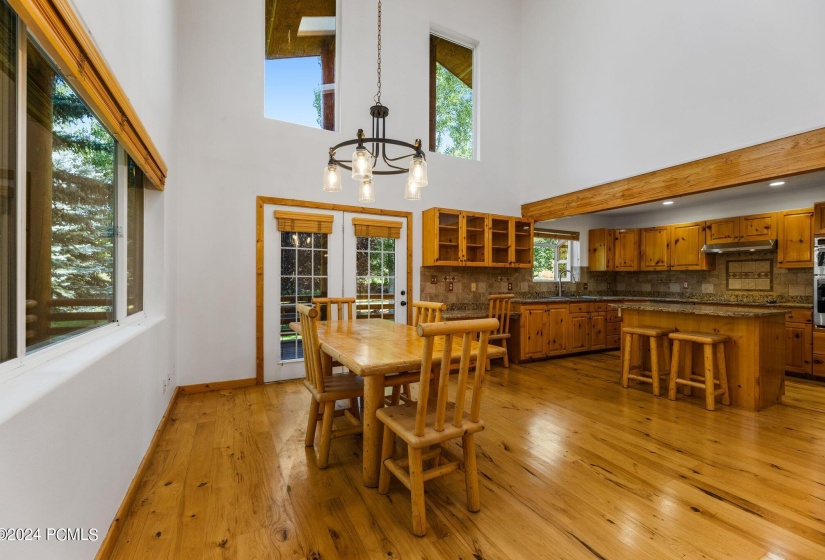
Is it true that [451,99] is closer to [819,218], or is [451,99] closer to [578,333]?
[578,333]

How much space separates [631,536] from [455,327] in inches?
50.1

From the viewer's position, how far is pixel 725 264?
18.4 feet

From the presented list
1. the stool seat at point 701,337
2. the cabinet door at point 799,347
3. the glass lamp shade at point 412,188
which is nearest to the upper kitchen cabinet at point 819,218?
the cabinet door at point 799,347

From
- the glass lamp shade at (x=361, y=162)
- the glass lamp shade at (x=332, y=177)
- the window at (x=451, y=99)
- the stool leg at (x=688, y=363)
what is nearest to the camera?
the glass lamp shade at (x=361, y=162)

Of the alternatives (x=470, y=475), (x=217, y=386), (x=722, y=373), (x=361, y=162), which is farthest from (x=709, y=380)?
(x=217, y=386)

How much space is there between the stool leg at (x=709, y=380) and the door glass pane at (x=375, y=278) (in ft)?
10.9

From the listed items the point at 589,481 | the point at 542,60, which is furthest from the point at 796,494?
the point at 542,60

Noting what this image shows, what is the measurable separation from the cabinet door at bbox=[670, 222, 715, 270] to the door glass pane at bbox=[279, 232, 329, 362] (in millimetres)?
5545

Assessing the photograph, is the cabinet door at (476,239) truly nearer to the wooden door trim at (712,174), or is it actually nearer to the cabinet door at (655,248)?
the wooden door trim at (712,174)

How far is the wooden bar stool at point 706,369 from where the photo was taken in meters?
3.26

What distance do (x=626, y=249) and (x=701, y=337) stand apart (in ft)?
11.6

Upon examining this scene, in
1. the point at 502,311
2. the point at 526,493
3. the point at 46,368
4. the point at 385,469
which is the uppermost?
the point at 46,368

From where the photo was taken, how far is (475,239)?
5.26m

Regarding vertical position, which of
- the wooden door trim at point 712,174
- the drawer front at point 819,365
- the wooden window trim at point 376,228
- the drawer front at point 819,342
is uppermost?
the wooden door trim at point 712,174
